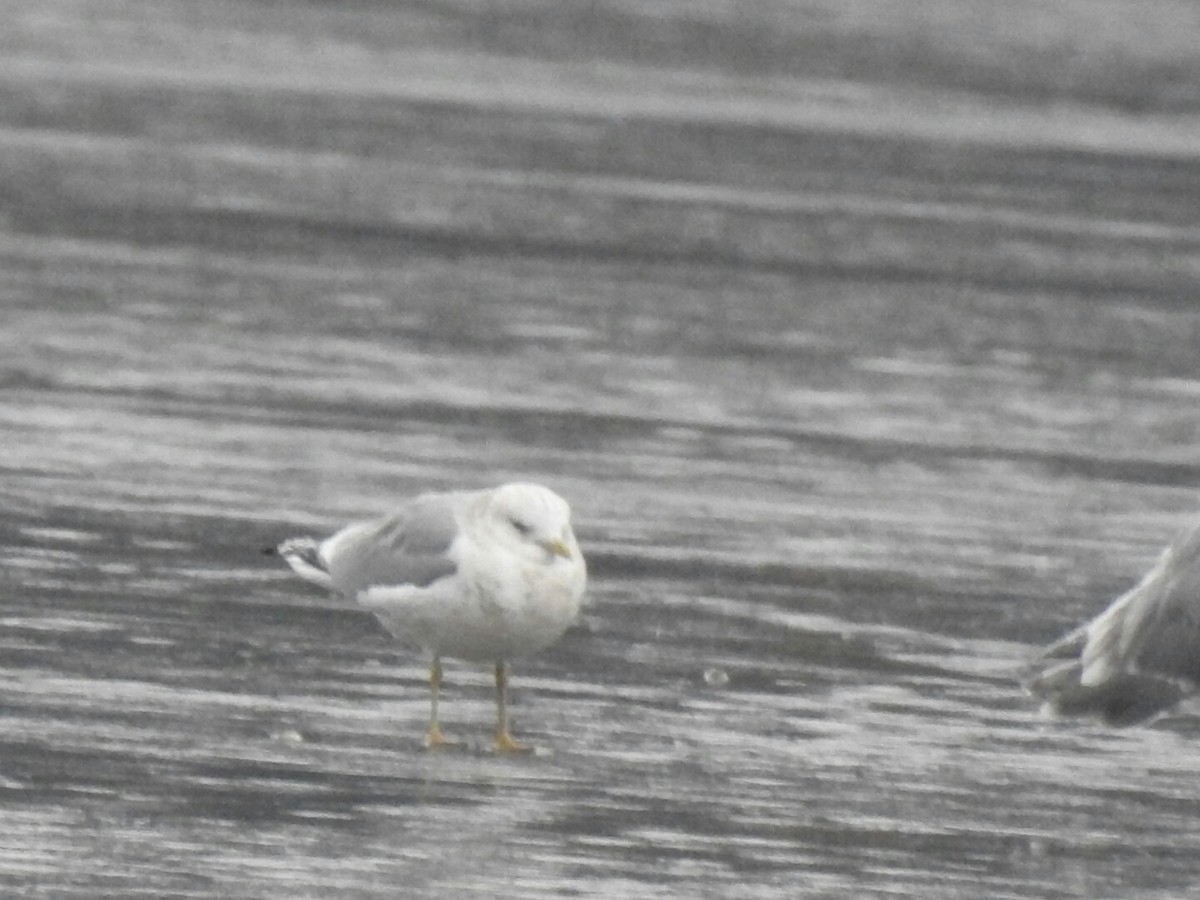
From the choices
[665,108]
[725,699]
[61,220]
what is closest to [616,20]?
[665,108]

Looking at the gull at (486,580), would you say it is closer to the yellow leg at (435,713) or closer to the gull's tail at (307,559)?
the yellow leg at (435,713)

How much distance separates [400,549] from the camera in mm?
9250

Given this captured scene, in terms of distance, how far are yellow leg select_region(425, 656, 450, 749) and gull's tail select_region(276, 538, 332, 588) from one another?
1.61 ft

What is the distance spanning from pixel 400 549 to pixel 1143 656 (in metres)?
2.13

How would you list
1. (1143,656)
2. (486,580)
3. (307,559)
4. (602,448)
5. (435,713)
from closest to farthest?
(1143,656) < (486,580) < (435,713) < (307,559) < (602,448)

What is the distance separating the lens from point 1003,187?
71.3 feet

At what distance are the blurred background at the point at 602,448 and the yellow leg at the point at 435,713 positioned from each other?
0.25 ft

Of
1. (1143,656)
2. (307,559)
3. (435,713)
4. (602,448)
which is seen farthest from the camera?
(602,448)

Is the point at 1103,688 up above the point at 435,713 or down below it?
above

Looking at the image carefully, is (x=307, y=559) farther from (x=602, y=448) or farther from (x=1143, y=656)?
(x=602, y=448)

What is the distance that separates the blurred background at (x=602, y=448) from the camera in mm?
8242

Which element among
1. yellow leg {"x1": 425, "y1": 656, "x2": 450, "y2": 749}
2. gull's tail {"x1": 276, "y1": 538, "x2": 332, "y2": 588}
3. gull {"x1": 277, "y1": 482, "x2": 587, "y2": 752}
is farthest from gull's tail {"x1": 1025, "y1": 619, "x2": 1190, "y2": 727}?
gull's tail {"x1": 276, "y1": 538, "x2": 332, "y2": 588}

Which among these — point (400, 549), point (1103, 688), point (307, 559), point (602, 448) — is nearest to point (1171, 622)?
point (1103, 688)

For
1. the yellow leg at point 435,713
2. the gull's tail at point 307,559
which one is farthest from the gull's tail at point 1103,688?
the gull's tail at point 307,559
